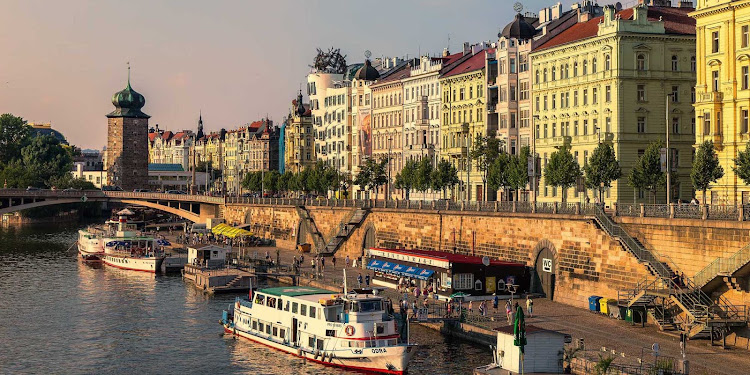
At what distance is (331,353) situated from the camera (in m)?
58.8

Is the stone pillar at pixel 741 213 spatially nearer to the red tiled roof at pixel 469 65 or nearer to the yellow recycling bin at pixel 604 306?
the yellow recycling bin at pixel 604 306

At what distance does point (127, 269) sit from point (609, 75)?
54.2m

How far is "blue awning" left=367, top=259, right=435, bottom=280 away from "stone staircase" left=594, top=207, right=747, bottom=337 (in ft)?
47.7

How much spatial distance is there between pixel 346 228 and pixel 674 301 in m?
53.4

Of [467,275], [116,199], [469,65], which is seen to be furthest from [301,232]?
[116,199]

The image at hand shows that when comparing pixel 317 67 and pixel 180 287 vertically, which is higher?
pixel 317 67

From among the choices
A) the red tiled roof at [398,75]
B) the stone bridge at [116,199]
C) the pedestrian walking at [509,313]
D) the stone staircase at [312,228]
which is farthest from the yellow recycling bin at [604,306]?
the stone bridge at [116,199]

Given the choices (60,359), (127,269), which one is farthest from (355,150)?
(60,359)

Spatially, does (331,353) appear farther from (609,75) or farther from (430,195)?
(430,195)

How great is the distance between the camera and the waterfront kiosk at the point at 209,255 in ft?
339

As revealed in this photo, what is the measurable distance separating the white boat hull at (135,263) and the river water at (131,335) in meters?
2.82

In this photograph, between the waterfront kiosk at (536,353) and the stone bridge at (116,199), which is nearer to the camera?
Result: the waterfront kiosk at (536,353)

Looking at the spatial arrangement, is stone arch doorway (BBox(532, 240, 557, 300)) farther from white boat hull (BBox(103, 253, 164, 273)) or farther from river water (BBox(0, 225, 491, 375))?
white boat hull (BBox(103, 253, 164, 273))

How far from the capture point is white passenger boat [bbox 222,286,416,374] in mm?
56906
